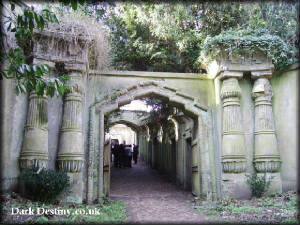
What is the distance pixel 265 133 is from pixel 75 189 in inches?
198

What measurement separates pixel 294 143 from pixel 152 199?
4173 millimetres

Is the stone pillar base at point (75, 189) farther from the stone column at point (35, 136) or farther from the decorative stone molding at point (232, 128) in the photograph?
the decorative stone molding at point (232, 128)

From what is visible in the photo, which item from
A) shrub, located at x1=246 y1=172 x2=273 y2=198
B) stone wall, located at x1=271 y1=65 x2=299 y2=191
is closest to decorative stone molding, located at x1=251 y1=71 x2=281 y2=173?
shrub, located at x1=246 y1=172 x2=273 y2=198

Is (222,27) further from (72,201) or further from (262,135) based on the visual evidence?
(72,201)

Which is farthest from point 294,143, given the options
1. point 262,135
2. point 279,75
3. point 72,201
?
point 72,201

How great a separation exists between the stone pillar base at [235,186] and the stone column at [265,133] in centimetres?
52

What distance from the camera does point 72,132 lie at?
7223mm

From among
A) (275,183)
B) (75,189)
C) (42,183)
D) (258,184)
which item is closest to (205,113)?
(258,184)

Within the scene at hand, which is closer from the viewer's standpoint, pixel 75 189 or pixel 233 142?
pixel 75 189

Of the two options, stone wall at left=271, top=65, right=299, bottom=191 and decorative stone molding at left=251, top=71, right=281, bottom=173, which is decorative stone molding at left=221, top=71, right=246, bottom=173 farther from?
stone wall at left=271, top=65, right=299, bottom=191

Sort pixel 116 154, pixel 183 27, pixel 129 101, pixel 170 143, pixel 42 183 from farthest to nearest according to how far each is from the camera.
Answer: pixel 116 154 → pixel 170 143 → pixel 183 27 → pixel 129 101 → pixel 42 183

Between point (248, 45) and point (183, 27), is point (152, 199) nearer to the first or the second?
point (248, 45)

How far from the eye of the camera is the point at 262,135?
8023mm

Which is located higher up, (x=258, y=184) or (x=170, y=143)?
(x=170, y=143)
